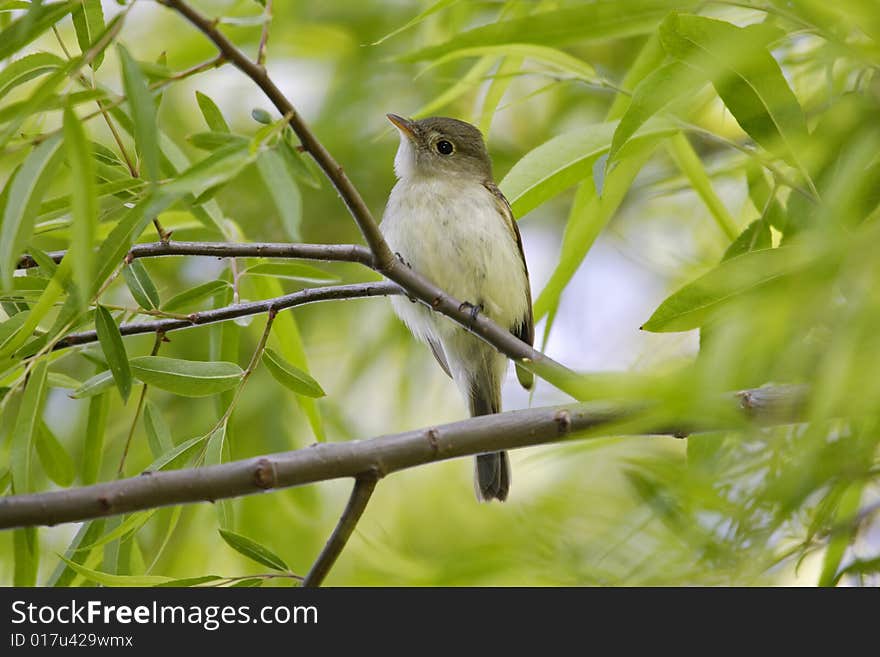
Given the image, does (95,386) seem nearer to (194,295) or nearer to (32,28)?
(194,295)

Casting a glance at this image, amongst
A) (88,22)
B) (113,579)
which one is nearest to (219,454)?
(113,579)

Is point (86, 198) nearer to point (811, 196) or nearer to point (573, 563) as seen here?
point (573, 563)

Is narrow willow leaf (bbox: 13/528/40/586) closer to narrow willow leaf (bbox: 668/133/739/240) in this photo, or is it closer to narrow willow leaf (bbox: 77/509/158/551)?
narrow willow leaf (bbox: 77/509/158/551)

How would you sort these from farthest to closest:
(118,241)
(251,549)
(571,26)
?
(571,26) < (251,549) < (118,241)

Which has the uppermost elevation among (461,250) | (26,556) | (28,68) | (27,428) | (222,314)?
(461,250)

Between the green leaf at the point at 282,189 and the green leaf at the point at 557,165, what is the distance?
0.86m

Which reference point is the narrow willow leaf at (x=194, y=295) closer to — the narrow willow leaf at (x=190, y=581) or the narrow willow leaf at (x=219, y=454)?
the narrow willow leaf at (x=219, y=454)

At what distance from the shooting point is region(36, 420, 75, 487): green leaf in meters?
2.21

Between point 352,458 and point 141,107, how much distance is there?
62cm

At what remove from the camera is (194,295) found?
2.18 metres

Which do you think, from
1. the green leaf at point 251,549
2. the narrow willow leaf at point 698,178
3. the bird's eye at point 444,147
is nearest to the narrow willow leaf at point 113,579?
the green leaf at point 251,549

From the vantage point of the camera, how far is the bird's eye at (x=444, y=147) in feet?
13.1

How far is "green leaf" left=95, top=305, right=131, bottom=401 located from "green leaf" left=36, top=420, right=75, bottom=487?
0.54m

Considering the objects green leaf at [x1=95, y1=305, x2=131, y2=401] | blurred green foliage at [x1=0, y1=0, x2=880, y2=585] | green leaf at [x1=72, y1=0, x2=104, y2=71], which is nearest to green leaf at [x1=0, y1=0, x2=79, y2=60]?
blurred green foliage at [x1=0, y1=0, x2=880, y2=585]
